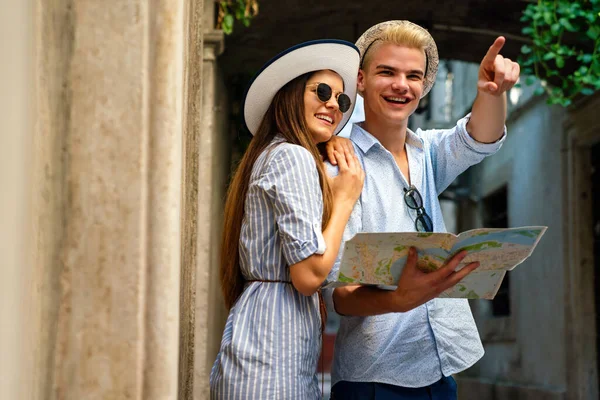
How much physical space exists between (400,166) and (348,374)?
24.9 inches

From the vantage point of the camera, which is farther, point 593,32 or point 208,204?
point 208,204

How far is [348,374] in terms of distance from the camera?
9.31 ft

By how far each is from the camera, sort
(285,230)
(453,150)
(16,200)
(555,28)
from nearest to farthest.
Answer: (16,200)
(285,230)
(453,150)
(555,28)

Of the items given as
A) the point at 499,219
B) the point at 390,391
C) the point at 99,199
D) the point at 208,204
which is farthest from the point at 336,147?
the point at 499,219

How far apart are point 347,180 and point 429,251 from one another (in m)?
0.32

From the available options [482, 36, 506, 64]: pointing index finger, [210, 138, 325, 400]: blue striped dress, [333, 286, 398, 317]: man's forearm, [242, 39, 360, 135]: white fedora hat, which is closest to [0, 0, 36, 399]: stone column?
[210, 138, 325, 400]: blue striped dress

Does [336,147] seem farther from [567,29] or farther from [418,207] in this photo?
[567,29]

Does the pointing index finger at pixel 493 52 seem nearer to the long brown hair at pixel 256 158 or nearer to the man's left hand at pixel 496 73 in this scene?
the man's left hand at pixel 496 73

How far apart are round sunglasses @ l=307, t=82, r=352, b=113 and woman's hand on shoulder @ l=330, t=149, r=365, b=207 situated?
130 millimetres

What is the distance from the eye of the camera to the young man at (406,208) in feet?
9.17

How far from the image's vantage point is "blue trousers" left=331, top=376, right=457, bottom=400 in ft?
9.16

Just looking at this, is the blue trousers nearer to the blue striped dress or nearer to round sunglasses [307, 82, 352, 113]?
the blue striped dress

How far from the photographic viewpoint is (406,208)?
2.93 meters

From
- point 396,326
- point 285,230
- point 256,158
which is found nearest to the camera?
point 285,230
